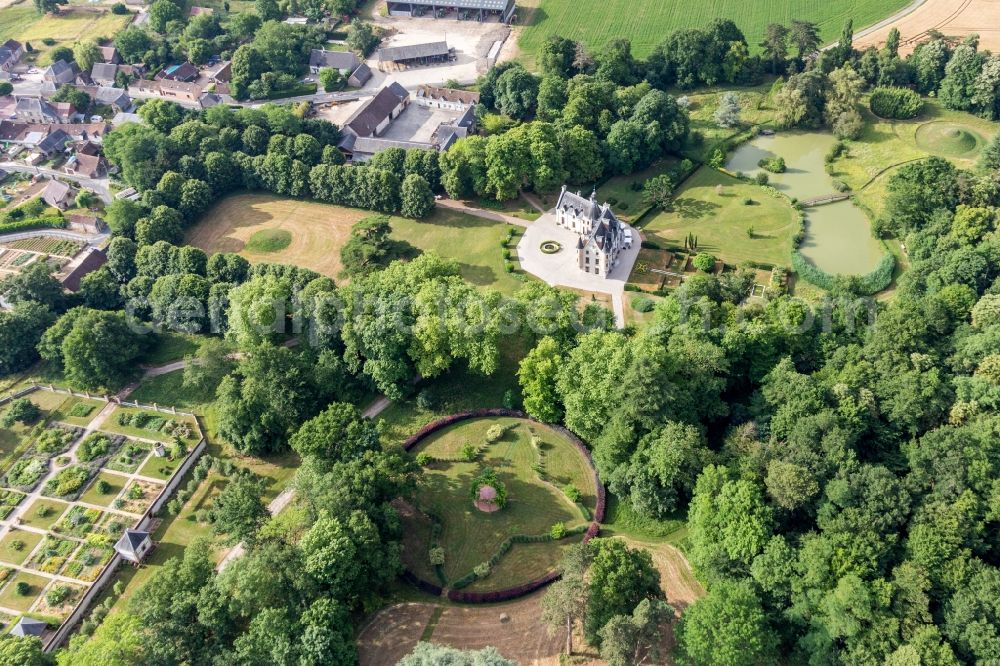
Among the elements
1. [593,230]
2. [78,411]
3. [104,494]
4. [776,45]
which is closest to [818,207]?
[593,230]

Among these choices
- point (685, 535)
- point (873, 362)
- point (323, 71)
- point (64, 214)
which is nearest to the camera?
point (685, 535)

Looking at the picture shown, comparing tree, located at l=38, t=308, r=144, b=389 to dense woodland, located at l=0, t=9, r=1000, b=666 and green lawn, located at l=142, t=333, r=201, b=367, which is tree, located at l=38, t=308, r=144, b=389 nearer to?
dense woodland, located at l=0, t=9, r=1000, b=666

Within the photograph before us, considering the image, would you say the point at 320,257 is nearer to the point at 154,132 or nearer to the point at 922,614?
the point at 154,132

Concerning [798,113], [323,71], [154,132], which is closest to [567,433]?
[798,113]

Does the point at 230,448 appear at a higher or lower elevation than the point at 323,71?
lower

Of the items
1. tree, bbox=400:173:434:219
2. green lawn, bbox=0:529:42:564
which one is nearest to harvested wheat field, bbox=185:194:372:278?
tree, bbox=400:173:434:219

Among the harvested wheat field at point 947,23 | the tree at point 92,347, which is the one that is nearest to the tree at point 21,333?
the tree at point 92,347

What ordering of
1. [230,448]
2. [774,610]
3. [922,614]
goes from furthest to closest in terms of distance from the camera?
[230,448], [774,610], [922,614]
